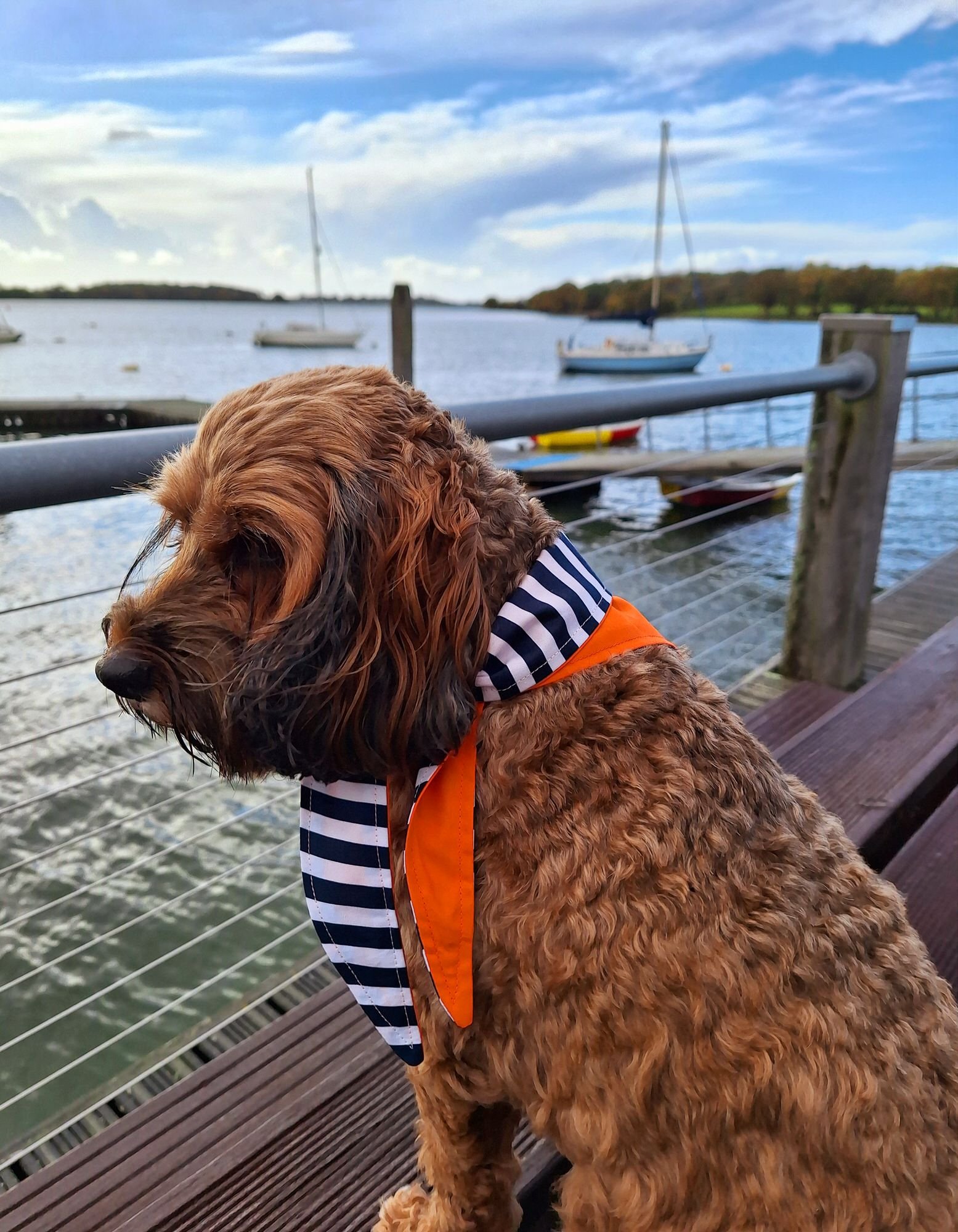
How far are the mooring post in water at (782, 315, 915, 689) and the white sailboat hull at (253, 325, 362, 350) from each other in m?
55.7

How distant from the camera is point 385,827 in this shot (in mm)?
1062

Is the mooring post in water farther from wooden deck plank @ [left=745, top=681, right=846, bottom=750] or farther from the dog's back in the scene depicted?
the dog's back

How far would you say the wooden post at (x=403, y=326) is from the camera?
347 centimetres

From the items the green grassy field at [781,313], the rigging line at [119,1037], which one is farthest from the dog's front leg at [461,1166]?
the green grassy field at [781,313]

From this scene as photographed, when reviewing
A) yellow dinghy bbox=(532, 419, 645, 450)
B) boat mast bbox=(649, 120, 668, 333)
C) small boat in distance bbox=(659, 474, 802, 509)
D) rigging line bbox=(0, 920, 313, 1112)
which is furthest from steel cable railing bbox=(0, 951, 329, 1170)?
boat mast bbox=(649, 120, 668, 333)

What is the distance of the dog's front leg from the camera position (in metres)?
1.16

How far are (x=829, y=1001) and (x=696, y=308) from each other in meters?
46.6

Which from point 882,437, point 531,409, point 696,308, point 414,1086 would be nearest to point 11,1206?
point 414,1086

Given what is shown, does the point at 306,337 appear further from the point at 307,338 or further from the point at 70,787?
the point at 70,787

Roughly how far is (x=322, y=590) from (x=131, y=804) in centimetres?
348

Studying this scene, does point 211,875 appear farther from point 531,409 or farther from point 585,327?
point 585,327

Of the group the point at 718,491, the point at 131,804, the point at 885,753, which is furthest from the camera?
the point at 718,491

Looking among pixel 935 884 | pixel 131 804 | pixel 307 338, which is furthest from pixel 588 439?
pixel 307 338

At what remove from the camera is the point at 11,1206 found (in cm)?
133
